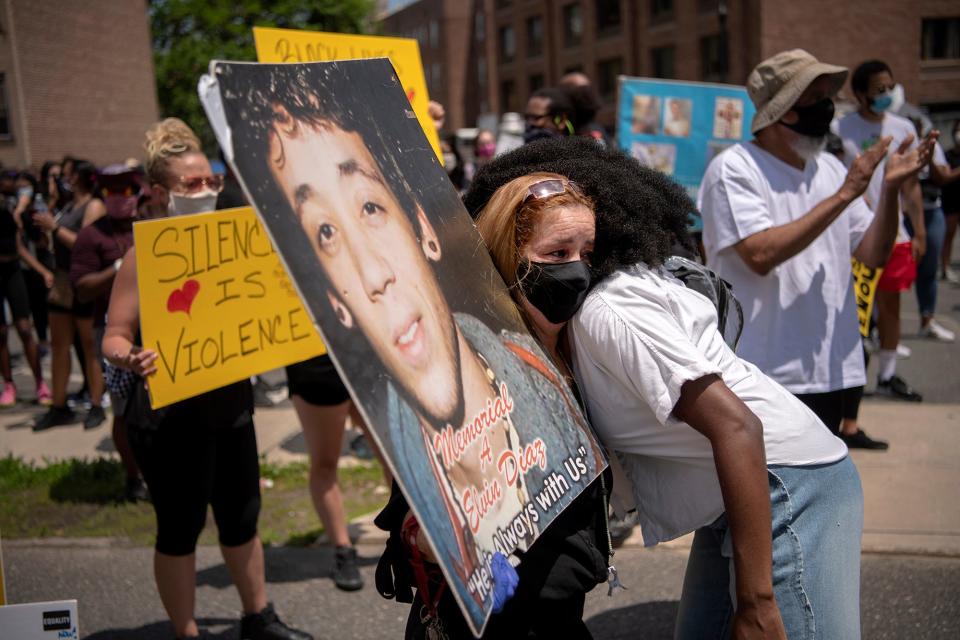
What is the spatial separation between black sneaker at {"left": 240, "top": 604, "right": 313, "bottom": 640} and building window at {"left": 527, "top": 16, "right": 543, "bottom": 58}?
45640 millimetres

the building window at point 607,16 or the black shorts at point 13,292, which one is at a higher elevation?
the building window at point 607,16

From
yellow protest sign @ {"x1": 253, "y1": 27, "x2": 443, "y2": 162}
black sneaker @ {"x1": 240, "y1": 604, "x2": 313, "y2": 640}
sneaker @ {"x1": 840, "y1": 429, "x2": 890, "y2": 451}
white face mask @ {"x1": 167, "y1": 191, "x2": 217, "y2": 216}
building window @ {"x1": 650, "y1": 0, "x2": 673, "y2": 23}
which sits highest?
building window @ {"x1": 650, "y1": 0, "x2": 673, "y2": 23}

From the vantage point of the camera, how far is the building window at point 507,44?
49094 millimetres

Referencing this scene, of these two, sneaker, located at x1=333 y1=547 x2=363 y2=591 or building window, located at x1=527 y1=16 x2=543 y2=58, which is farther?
building window, located at x1=527 y1=16 x2=543 y2=58

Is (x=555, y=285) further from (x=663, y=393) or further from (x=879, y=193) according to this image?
(x=879, y=193)

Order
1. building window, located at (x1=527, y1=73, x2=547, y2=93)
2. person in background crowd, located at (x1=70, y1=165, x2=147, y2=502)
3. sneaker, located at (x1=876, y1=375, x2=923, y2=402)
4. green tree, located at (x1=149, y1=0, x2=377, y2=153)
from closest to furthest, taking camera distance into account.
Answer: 1. person in background crowd, located at (x1=70, y1=165, x2=147, y2=502)
2. sneaker, located at (x1=876, y1=375, x2=923, y2=402)
3. green tree, located at (x1=149, y1=0, x2=377, y2=153)
4. building window, located at (x1=527, y1=73, x2=547, y2=93)

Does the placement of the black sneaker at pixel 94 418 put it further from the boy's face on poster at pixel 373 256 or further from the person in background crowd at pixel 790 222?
the boy's face on poster at pixel 373 256

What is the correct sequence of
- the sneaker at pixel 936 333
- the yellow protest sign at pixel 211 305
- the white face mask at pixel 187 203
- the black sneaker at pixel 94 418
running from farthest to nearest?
the sneaker at pixel 936 333 → the black sneaker at pixel 94 418 → the white face mask at pixel 187 203 → the yellow protest sign at pixel 211 305

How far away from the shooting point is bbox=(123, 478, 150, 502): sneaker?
521 centimetres

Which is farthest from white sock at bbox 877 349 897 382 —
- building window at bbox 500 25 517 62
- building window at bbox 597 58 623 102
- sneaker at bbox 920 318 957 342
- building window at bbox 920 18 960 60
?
building window at bbox 500 25 517 62

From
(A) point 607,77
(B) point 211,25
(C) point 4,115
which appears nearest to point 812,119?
(C) point 4,115

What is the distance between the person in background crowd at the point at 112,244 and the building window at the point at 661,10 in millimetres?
36481

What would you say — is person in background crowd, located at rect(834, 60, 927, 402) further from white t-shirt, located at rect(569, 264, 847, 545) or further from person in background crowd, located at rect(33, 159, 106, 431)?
person in background crowd, located at rect(33, 159, 106, 431)

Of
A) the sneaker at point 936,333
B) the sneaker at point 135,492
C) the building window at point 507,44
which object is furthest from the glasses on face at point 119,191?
the building window at point 507,44
